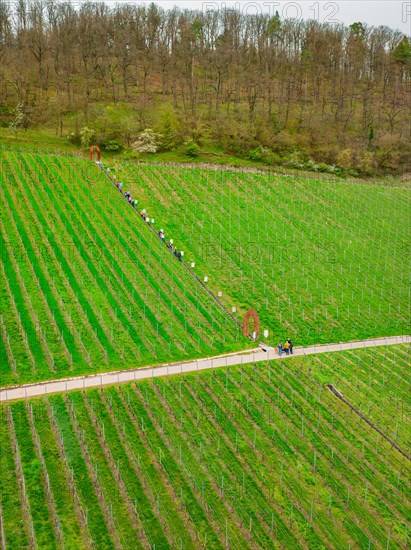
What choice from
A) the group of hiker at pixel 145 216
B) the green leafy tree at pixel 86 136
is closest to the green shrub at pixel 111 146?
the green leafy tree at pixel 86 136

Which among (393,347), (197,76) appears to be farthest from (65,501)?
(197,76)

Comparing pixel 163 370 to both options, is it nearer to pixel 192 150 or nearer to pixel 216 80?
pixel 192 150

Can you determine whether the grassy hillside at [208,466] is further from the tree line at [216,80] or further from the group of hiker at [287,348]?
the tree line at [216,80]

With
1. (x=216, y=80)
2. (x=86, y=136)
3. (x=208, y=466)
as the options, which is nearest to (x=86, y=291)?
(x=208, y=466)

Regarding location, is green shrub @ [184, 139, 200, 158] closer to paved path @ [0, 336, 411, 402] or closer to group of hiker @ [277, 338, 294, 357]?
paved path @ [0, 336, 411, 402]

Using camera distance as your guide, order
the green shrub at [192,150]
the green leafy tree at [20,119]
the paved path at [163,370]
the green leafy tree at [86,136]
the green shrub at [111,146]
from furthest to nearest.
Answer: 1. the green shrub at [192,150]
2. the green leafy tree at [20,119]
3. the green shrub at [111,146]
4. the green leafy tree at [86,136]
5. the paved path at [163,370]

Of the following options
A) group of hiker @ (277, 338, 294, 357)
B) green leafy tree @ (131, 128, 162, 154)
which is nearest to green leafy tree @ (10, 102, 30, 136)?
green leafy tree @ (131, 128, 162, 154)

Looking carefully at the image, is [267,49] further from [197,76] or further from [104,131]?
[104,131]
